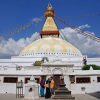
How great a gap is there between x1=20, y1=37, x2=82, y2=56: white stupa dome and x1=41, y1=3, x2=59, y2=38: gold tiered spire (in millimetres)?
4213

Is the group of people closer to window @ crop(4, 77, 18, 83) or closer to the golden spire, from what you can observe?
window @ crop(4, 77, 18, 83)

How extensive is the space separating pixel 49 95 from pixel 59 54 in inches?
1781

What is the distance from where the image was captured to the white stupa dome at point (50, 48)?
227 ft

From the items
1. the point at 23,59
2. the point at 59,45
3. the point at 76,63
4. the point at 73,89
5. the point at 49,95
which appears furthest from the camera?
the point at 59,45

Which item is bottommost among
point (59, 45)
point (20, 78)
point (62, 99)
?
point (62, 99)

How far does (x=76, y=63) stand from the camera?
2452 inches

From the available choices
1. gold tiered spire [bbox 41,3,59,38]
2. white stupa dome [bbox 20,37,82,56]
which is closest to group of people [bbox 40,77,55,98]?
white stupa dome [bbox 20,37,82,56]

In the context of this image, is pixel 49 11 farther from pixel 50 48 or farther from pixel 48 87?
pixel 48 87

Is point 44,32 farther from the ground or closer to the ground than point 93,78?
farther from the ground

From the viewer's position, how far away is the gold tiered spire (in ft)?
255

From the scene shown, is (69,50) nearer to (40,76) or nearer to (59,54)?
(59,54)

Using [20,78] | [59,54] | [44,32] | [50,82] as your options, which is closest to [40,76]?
[20,78]

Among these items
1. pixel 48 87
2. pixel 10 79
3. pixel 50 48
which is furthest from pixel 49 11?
pixel 48 87

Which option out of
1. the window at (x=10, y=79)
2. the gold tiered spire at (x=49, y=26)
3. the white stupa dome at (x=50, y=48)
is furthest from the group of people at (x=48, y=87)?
the gold tiered spire at (x=49, y=26)
